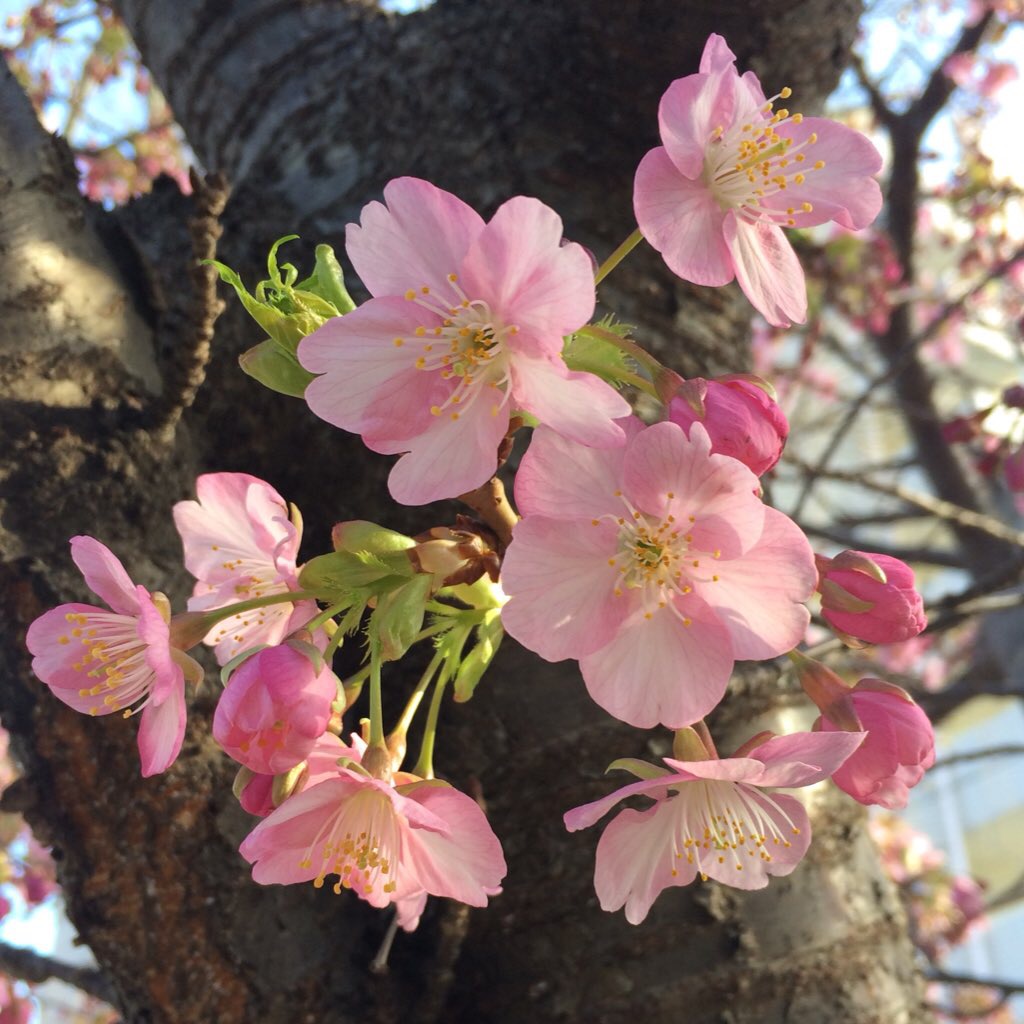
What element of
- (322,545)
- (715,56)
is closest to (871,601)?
(715,56)

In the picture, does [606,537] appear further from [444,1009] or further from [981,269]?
[981,269]

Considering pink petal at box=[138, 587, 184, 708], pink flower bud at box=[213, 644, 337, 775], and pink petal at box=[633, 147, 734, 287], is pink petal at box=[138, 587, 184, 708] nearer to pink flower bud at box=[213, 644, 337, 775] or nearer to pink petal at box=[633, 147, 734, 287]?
pink flower bud at box=[213, 644, 337, 775]

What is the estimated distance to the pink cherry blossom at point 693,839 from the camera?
73 centimetres

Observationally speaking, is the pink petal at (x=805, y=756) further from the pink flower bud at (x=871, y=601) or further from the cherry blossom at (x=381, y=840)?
the cherry blossom at (x=381, y=840)

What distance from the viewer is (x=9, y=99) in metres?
1.01

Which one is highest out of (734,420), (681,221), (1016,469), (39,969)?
(1016,469)

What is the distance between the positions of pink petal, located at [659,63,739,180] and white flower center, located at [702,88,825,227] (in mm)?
12

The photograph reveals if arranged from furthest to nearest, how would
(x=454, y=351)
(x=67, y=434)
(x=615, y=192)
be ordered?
(x=615, y=192) < (x=67, y=434) < (x=454, y=351)

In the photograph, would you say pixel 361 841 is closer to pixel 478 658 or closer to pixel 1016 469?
pixel 478 658

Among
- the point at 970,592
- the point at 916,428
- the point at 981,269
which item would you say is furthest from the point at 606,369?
the point at 981,269

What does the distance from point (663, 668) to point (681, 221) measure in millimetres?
315

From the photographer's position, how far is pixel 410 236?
65 cm

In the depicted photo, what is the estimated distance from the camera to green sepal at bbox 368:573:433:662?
0.67 meters

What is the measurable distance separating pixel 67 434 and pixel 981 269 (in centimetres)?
439
